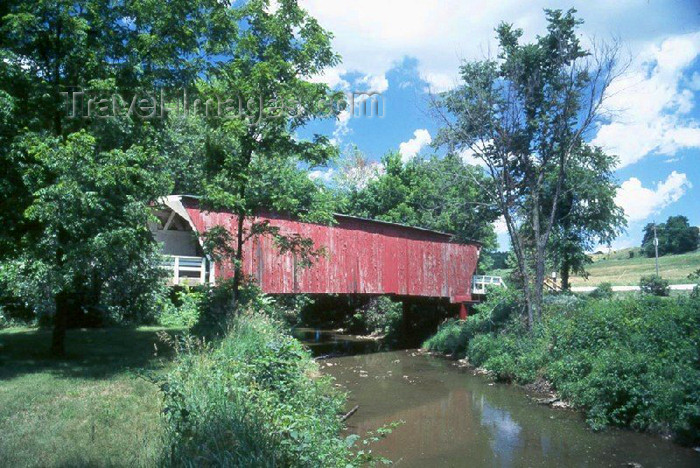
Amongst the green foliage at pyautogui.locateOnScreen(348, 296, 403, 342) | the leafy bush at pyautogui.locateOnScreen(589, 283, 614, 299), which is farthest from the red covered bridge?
the leafy bush at pyautogui.locateOnScreen(589, 283, 614, 299)

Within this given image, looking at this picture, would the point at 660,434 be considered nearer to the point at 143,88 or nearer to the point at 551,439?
the point at 551,439

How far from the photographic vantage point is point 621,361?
36.4ft

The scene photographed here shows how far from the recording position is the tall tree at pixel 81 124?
905 cm

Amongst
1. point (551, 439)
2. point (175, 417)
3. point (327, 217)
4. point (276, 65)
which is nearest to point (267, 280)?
point (327, 217)

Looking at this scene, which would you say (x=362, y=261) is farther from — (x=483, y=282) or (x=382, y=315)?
(x=382, y=315)

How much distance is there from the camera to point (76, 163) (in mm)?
8953

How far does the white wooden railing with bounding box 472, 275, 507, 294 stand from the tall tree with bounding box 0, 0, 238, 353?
17267 mm

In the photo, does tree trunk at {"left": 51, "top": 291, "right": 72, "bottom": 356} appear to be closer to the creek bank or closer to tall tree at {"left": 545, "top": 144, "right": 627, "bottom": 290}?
the creek bank

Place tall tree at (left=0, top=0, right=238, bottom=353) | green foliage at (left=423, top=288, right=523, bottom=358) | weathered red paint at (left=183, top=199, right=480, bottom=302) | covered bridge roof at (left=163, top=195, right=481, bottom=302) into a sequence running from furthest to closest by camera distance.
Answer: green foliage at (left=423, top=288, right=523, bottom=358) < weathered red paint at (left=183, top=199, right=480, bottom=302) < covered bridge roof at (left=163, top=195, right=481, bottom=302) < tall tree at (left=0, top=0, right=238, bottom=353)

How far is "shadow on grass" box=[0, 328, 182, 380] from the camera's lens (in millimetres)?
9188

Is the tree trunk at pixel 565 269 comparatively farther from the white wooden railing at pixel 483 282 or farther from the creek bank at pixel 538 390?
the creek bank at pixel 538 390

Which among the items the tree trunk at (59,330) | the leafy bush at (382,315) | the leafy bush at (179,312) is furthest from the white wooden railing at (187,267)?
the leafy bush at (382,315)

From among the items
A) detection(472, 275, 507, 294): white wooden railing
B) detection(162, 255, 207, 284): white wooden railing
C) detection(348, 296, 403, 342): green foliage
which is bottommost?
detection(348, 296, 403, 342): green foliage

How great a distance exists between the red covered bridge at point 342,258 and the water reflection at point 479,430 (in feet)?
13.2
